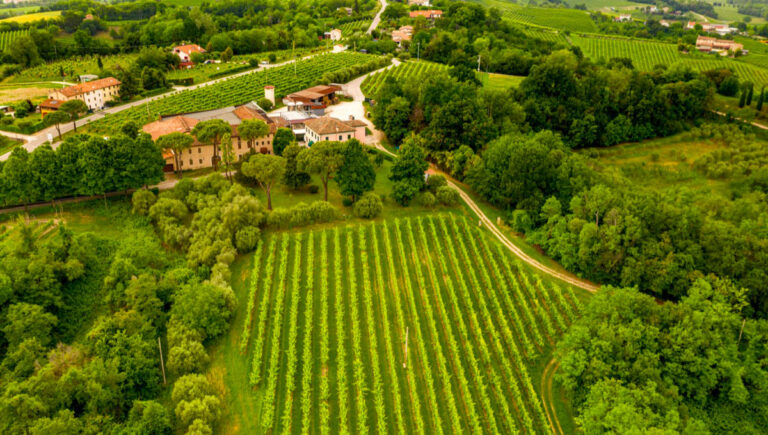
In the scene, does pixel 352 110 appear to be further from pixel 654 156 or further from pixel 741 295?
pixel 741 295

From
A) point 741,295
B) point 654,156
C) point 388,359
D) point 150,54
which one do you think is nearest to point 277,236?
point 388,359

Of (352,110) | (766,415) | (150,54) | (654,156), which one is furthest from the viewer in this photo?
(150,54)

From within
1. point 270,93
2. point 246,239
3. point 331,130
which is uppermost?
point 270,93

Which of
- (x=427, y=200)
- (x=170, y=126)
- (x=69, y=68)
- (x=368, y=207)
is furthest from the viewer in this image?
(x=69, y=68)

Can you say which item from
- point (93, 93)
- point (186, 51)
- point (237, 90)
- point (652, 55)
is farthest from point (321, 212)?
point (652, 55)

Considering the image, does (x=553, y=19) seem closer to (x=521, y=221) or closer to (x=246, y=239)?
(x=521, y=221)

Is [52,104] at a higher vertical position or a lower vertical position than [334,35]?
lower
